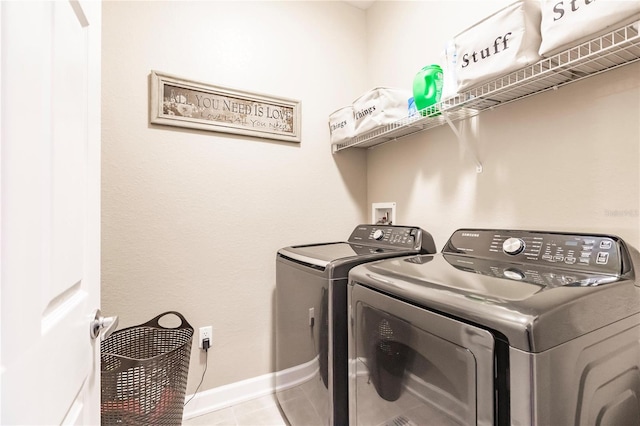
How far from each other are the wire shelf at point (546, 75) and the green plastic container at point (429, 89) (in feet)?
0.09

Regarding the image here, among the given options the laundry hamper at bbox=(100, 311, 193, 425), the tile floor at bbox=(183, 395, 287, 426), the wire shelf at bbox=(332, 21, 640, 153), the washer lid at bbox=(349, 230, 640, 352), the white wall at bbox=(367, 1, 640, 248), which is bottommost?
the tile floor at bbox=(183, 395, 287, 426)

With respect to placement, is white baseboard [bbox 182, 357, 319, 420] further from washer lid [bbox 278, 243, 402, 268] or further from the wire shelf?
the wire shelf

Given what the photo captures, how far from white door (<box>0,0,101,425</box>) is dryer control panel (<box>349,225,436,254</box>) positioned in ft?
4.41

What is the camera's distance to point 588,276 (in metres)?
0.89

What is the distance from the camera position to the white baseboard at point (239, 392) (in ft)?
5.49

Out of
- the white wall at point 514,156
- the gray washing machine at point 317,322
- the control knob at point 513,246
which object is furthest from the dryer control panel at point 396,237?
the control knob at point 513,246

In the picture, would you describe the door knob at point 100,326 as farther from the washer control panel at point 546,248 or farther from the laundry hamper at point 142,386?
the washer control panel at point 546,248

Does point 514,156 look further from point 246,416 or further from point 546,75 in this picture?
point 246,416

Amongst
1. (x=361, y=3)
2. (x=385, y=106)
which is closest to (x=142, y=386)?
(x=385, y=106)

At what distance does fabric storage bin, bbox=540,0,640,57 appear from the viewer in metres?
0.82

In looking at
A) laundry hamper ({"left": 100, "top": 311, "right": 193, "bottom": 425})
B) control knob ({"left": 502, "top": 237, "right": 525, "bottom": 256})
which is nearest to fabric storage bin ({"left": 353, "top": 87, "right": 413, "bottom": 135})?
control knob ({"left": 502, "top": 237, "right": 525, "bottom": 256})

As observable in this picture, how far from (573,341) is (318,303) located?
0.89m

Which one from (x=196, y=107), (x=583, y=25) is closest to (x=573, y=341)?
(x=583, y=25)

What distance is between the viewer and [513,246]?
116 cm
